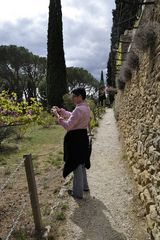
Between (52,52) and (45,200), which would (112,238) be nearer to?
(45,200)

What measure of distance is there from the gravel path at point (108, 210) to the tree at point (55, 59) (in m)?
13.7

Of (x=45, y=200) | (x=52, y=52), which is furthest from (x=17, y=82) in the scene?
(x=45, y=200)

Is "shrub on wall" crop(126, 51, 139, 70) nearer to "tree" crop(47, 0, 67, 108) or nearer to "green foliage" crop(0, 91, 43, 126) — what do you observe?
"green foliage" crop(0, 91, 43, 126)

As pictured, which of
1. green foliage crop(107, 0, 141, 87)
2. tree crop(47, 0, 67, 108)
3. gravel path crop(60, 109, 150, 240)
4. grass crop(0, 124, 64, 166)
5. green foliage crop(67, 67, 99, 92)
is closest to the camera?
gravel path crop(60, 109, 150, 240)

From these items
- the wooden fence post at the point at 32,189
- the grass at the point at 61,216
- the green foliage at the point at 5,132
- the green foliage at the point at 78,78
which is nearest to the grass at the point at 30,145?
the green foliage at the point at 5,132

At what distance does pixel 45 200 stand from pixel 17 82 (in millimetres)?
32682

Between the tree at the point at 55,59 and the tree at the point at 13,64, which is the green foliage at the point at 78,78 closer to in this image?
the tree at the point at 13,64

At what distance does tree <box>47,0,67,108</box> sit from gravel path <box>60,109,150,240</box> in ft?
45.1

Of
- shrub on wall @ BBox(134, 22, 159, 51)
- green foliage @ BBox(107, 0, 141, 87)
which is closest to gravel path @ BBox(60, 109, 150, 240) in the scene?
shrub on wall @ BBox(134, 22, 159, 51)

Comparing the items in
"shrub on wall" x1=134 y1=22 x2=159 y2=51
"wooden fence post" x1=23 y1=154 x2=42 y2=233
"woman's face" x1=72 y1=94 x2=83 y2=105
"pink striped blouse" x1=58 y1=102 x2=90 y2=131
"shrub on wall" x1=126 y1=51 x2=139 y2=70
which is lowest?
"wooden fence post" x1=23 y1=154 x2=42 y2=233

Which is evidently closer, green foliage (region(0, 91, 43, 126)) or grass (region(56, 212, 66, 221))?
grass (region(56, 212, 66, 221))

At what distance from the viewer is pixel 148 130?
4.56 m

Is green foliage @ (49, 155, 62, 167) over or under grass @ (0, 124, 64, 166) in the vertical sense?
over

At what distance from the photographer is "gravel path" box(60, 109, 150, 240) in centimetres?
398
